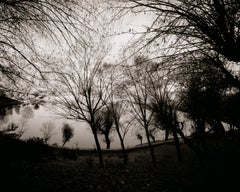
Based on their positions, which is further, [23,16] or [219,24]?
[23,16]

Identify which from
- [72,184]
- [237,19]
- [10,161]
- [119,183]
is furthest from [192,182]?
[10,161]

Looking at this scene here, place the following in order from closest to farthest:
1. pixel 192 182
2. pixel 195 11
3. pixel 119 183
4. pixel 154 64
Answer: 1. pixel 195 11
2. pixel 154 64
3. pixel 119 183
4. pixel 192 182

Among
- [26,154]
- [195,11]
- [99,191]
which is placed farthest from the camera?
[26,154]

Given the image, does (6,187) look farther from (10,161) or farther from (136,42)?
(136,42)

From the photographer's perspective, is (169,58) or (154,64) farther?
(154,64)

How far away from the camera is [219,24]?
9.37ft

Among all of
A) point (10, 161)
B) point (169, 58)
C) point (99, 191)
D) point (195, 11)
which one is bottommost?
point (99, 191)

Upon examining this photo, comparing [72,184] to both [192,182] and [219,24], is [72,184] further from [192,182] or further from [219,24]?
[219,24]

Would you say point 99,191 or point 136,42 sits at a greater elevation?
point 136,42

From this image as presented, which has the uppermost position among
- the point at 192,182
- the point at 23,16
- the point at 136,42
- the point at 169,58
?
the point at 23,16

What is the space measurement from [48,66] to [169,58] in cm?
325

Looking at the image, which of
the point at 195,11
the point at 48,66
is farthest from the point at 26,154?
the point at 195,11

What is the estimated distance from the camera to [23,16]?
3.17 metres

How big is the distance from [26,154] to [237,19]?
11.7 m
